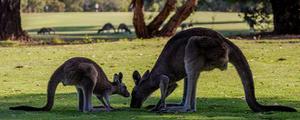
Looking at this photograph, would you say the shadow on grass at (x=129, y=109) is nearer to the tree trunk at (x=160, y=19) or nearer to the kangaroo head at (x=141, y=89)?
the kangaroo head at (x=141, y=89)

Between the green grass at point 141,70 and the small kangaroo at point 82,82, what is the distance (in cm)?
23

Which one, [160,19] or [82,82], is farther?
[160,19]

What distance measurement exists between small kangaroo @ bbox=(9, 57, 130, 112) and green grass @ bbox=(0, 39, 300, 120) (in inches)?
9.2

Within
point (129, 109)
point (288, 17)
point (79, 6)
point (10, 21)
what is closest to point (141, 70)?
point (129, 109)

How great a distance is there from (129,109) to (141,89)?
370 mm

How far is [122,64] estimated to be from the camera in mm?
20047

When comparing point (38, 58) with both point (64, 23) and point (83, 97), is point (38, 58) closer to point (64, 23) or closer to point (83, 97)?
point (83, 97)

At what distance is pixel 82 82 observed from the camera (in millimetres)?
10625

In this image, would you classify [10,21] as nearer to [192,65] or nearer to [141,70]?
[141,70]

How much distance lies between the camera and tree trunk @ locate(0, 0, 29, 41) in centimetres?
3194

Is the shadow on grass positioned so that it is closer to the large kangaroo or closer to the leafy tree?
the large kangaroo

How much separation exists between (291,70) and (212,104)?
6516 mm

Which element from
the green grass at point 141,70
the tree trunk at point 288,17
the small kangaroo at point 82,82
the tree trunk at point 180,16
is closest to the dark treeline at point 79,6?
the tree trunk at point 288,17

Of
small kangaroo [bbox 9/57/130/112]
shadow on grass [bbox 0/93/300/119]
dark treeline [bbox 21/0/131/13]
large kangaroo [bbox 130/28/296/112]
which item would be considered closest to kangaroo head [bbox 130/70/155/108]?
large kangaroo [bbox 130/28/296/112]
